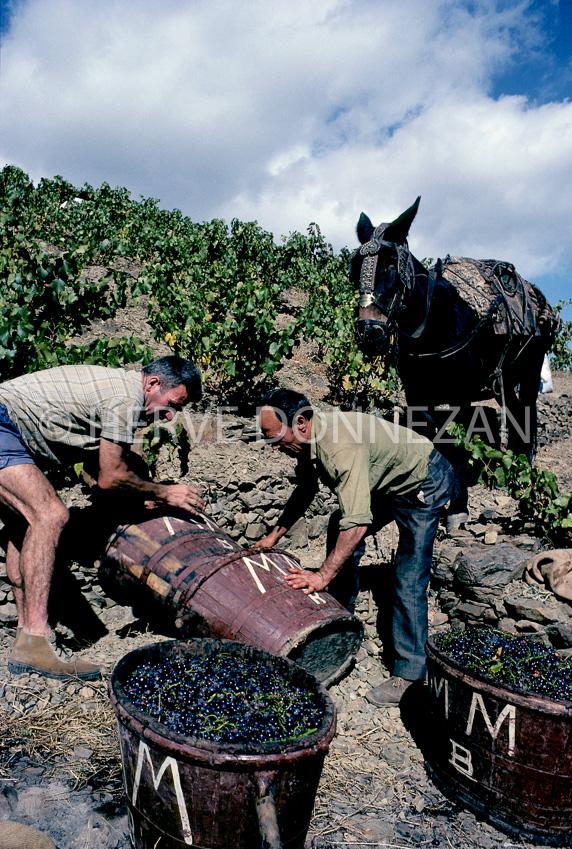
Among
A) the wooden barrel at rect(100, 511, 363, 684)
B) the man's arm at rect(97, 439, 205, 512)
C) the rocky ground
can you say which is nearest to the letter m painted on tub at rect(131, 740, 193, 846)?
the rocky ground

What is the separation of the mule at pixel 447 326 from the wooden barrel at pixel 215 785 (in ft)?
9.38

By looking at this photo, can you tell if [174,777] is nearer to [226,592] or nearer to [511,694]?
[226,592]

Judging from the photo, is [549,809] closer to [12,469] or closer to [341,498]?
[341,498]

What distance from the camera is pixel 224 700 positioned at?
1996mm

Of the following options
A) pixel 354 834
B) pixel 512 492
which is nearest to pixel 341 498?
pixel 354 834

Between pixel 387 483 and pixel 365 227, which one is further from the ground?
pixel 365 227

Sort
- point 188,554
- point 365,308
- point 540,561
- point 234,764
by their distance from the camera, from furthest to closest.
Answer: point 540,561
point 365,308
point 188,554
point 234,764

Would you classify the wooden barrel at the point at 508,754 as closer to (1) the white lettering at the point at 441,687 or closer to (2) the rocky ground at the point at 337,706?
(1) the white lettering at the point at 441,687

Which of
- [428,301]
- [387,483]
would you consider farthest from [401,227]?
[387,483]

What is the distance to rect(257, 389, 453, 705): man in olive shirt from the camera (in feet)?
10.2

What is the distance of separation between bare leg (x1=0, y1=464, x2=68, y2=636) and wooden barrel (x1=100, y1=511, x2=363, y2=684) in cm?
48

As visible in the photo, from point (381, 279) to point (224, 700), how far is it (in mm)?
3042

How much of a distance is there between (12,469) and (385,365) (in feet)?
26.5

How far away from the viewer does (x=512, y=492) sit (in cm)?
546
